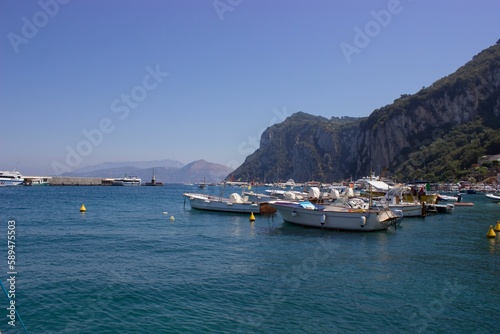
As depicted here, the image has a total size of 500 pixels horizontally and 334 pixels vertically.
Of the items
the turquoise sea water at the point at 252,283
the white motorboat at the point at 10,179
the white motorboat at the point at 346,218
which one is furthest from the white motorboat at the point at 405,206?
the white motorboat at the point at 10,179

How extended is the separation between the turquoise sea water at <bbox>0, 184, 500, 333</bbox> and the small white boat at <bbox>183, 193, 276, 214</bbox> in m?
19.4

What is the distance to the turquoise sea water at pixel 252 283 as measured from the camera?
1504 cm

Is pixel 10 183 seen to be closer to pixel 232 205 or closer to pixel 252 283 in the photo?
pixel 232 205

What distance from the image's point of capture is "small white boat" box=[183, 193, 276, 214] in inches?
2209

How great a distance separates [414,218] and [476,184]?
87998mm

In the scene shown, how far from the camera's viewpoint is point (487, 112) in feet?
551

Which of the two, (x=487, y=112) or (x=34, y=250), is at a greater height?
(x=487, y=112)

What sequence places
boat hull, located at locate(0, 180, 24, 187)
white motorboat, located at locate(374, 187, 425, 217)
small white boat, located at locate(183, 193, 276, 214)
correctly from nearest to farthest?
1. white motorboat, located at locate(374, 187, 425, 217)
2. small white boat, located at locate(183, 193, 276, 214)
3. boat hull, located at locate(0, 180, 24, 187)

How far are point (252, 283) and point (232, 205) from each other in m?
38.6

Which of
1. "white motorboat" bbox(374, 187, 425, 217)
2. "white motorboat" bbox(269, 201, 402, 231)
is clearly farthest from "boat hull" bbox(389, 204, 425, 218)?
"white motorboat" bbox(269, 201, 402, 231)

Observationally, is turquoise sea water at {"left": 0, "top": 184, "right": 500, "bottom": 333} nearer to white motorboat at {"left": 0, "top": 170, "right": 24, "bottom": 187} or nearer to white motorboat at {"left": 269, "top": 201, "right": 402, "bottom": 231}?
white motorboat at {"left": 269, "top": 201, "right": 402, "bottom": 231}

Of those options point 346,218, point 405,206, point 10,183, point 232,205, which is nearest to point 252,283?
point 346,218

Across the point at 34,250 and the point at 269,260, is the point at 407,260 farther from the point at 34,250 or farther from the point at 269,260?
the point at 34,250

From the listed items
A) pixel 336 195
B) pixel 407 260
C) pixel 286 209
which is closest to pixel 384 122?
pixel 336 195
